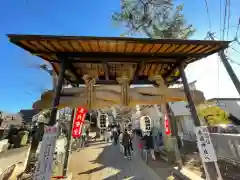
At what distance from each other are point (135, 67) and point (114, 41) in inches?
54.6

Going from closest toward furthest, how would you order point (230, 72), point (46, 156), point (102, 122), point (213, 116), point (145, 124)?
point (46, 156) < point (102, 122) < point (145, 124) < point (230, 72) < point (213, 116)

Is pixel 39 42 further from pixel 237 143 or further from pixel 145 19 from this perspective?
pixel 145 19

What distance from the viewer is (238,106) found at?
1881 cm

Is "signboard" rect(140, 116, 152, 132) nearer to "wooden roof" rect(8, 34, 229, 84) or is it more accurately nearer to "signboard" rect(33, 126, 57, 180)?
"wooden roof" rect(8, 34, 229, 84)

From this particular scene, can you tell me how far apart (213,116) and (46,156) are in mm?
15469

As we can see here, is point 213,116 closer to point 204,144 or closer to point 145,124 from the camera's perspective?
point 145,124

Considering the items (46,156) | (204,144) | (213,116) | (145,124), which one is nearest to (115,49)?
(46,156)

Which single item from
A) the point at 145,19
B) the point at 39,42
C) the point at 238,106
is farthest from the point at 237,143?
the point at 238,106

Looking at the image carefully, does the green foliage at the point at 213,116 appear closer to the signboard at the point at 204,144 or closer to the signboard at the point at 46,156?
the signboard at the point at 204,144

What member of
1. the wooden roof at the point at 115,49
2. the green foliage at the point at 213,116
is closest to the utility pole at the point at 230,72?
the green foliage at the point at 213,116

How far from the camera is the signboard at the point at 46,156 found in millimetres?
2811

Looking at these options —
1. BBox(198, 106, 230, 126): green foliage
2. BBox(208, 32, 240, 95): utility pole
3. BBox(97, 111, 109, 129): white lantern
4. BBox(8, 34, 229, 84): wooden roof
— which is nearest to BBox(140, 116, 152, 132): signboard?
BBox(97, 111, 109, 129): white lantern

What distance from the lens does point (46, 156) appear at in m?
2.97

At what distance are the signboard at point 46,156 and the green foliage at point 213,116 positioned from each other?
14210mm
